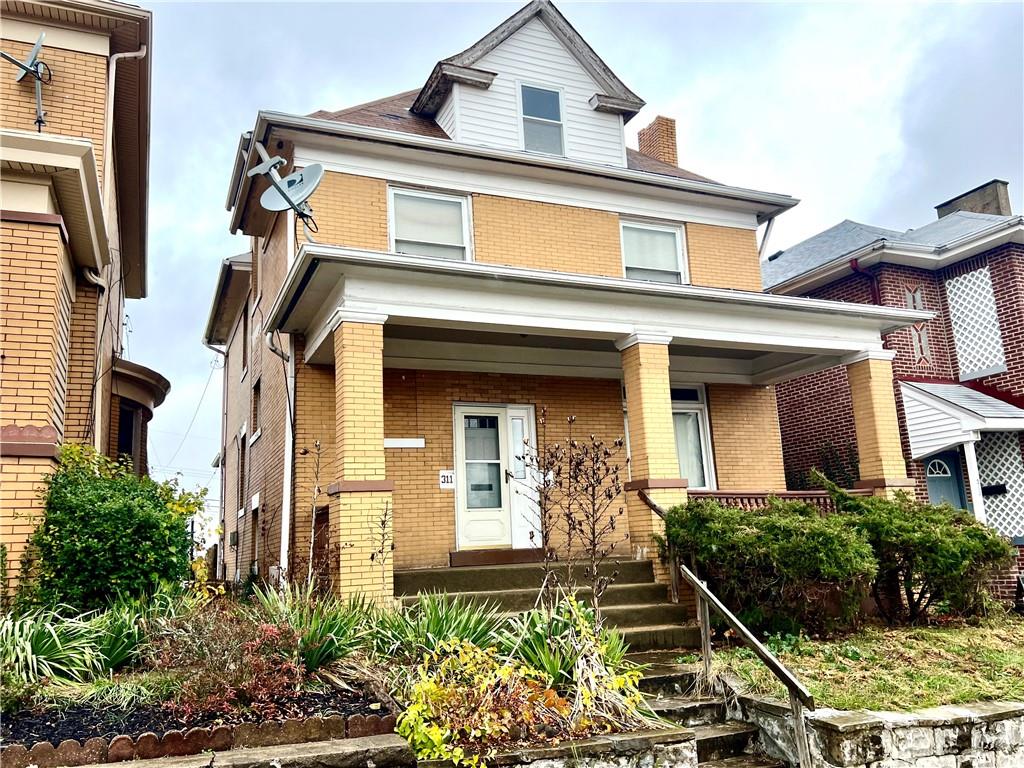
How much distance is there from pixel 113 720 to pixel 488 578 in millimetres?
4680

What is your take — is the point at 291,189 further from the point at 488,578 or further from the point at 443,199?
the point at 488,578

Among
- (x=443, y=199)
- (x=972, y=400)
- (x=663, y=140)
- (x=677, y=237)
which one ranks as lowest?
(x=972, y=400)

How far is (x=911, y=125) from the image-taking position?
37.6 metres

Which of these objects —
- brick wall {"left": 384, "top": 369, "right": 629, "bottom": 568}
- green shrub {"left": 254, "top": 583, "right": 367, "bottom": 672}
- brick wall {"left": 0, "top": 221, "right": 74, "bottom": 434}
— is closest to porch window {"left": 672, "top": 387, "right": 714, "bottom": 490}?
brick wall {"left": 384, "top": 369, "right": 629, "bottom": 568}

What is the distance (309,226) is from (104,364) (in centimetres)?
401

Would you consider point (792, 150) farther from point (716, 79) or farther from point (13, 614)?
point (13, 614)

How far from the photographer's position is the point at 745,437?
43.5 feet

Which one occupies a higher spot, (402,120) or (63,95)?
(402,120)

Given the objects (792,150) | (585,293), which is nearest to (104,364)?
(585,293)

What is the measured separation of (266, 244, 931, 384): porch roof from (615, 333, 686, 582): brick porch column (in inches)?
9.1

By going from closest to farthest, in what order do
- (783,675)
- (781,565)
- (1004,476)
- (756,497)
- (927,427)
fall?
1. (783,675)
2. (781,565)
3. (756,497)
4. (927,427)
5. (1004,476)

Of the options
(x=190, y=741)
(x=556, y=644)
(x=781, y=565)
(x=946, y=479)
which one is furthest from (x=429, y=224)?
(x=946, y=479)

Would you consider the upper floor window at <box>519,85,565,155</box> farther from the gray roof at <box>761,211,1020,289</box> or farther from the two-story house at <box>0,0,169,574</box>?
the gray roof at <box>761,211,1020,289</box>

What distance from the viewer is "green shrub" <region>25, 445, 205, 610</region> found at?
671 cm
